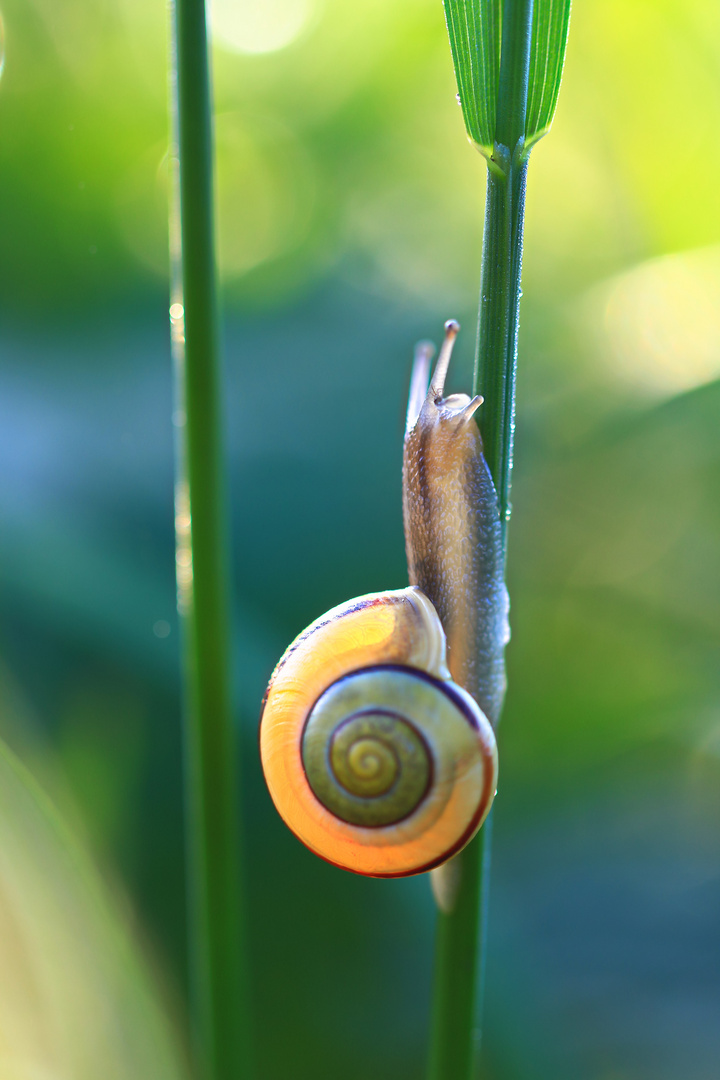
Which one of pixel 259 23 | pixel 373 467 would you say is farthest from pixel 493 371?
pixel 259 23

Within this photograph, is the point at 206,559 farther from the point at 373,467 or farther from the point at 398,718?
the point at 373,467

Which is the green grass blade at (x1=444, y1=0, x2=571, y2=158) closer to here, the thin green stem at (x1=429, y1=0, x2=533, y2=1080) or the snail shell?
the thin green stem at (x1=429, y1=0, x2=533, y2=1080)

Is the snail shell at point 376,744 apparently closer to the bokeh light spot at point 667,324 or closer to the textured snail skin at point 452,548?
the textured snail skin at point 452,548

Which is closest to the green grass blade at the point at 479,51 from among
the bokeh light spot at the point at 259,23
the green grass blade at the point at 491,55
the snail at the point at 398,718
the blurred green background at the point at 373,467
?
the green grass blade at the point at 491,55

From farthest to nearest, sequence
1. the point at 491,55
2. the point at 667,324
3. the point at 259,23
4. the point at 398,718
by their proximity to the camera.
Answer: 1. the point at 259,23
2. the point at 667,324
3. the point at 398,718
4. the point at 491,55

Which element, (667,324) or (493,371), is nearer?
(493,371)

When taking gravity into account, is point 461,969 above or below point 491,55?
below

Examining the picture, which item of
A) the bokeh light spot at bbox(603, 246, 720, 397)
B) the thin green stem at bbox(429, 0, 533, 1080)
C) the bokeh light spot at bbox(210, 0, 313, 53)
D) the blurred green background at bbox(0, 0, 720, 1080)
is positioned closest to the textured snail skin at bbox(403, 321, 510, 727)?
the thin green stem at bbox(429, 0, 533, 1080)

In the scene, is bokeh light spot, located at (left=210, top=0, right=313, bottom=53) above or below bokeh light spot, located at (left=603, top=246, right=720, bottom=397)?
above
